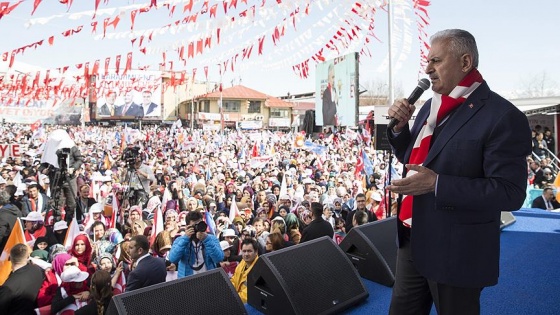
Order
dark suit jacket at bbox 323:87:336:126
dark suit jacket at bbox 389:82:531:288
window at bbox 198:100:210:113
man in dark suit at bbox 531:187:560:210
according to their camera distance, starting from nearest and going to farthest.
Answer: dark suit jacket at bbox 389:82:531:288, man in dark suit at bbox 531:187:560:210, dark suit jacket at bbox 323:87:336:126, window at bbox 198:100:210:113

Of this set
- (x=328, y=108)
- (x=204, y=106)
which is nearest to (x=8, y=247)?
(x=328, y=108)

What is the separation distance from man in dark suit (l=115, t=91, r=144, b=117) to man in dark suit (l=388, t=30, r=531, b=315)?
203ft

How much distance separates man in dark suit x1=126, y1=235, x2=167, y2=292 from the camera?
4.12 metres

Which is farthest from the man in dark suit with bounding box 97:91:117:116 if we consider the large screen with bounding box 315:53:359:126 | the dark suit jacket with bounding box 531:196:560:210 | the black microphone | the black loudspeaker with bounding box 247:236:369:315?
the black microphone

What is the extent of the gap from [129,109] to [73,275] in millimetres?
59529

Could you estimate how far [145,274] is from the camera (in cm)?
416

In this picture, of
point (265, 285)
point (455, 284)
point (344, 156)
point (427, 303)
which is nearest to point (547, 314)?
point (427, 303)

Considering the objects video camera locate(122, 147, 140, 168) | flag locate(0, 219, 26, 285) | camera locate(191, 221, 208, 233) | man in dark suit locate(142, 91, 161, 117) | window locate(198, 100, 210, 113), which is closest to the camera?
camera locate(191, 221, 208, 233)

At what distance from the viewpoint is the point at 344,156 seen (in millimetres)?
19875

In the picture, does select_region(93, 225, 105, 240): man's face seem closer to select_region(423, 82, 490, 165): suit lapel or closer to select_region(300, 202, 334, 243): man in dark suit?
select_region(300, 202, 334, 243): man in dark suit

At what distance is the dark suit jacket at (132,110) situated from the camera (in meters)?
60.1

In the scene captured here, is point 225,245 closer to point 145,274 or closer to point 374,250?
point 145,274

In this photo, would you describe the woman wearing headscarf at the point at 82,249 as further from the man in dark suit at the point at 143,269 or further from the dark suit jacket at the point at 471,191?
the dark suit jacket at the point at 471,191

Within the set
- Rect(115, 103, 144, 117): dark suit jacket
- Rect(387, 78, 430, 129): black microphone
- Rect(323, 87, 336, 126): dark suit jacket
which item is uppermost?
Rect(115, 103, 144, 117): dark suit jacket
